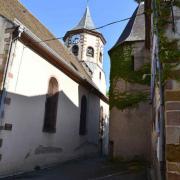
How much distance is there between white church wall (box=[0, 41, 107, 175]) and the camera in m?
8.56

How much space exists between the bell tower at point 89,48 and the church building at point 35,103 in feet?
23.9

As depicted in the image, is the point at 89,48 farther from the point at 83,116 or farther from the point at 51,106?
the point at 51,106

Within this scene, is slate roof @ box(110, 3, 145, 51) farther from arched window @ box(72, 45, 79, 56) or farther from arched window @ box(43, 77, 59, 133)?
arched window @ box(72, 45, 79, 56)

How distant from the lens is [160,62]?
461cm

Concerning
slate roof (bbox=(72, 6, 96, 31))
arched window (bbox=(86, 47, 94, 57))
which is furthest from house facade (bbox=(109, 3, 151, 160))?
slate roof (bbox=(72, 6, 96, 31))

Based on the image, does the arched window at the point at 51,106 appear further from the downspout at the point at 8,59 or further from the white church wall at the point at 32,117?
the downspout at the point at 8,59

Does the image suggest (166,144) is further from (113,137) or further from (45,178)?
(113,137)

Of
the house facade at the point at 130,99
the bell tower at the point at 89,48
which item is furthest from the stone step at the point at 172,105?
the bell tower at the point at 89,48

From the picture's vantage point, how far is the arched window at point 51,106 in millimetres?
11189

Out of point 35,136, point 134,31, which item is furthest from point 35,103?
point 134,31

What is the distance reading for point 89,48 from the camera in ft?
78.8

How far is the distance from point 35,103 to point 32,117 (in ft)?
1.92

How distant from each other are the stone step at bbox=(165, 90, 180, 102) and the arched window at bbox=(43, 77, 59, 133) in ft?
24.9

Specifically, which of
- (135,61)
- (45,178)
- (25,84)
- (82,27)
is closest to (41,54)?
(25,84)
